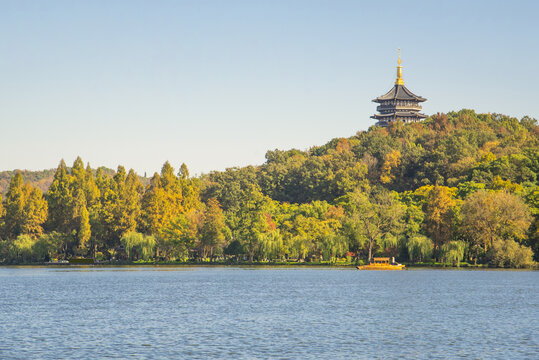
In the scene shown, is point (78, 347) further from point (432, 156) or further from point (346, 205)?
point (432, 156)

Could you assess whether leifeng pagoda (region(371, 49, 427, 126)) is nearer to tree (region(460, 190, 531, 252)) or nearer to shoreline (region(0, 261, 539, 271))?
shoreline (region(0, 261, 539, 271))

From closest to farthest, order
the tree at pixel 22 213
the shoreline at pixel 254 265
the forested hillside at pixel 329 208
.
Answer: the forested hillside at pixel 329 208 < the shoreline at pixel 254 265 < the tree at pixel 22 213

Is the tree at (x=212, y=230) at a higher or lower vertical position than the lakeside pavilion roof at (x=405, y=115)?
lower

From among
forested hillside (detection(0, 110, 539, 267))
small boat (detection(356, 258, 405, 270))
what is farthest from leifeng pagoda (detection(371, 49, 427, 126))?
small boat (detection(356, 258, 405, 270))

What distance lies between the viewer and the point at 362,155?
138750mm

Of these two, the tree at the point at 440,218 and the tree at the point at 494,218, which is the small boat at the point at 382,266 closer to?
the tree at the point at 440,218

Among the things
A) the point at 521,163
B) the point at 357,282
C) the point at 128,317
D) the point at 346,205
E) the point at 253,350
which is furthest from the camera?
the point at 346,205

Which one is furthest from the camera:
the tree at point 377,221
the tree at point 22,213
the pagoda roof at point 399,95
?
the pagoda roof at point 399,95

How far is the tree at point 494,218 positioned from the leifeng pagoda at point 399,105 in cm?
8573

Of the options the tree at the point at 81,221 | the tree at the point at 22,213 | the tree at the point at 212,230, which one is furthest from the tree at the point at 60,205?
the tree at the point at 212,230

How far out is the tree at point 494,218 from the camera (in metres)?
79.3

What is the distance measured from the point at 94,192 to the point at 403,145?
191ft

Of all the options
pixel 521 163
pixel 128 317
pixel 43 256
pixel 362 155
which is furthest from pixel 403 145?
pixel 128 317

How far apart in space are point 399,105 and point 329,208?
212 feet
